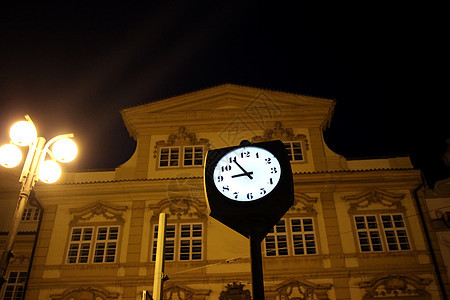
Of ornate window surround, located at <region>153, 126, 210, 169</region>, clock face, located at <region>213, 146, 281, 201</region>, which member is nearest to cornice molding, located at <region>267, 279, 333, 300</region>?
ornate window surround, located at <region>153, 126, 210, 169</region>

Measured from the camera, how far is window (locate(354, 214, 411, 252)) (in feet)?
46.0

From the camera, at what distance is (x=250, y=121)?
16891 mm

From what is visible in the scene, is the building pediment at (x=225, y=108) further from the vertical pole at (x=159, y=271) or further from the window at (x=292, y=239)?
the vertical pole at (x=159, y=271)

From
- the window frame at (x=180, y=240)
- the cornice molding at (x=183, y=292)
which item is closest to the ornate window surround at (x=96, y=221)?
the window frame at (x=180, y=240)

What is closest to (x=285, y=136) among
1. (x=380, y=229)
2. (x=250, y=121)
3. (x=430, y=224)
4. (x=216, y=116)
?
(x=250, y=121)

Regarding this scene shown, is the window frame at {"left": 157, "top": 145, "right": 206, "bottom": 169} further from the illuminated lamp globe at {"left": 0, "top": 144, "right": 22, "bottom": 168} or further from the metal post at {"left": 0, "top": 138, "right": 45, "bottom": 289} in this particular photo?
the illuminated lamp globe at {"left": 0, "top": 144, "right": 22, "bottom": 168}

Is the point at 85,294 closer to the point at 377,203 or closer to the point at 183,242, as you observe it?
the point at 183,242

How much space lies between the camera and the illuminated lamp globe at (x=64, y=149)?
7152mm

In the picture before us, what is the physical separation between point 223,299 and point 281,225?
3238 millimetres

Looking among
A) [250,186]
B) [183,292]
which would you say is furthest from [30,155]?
[183,292]

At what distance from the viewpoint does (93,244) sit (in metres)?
14.7

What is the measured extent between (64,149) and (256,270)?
526 centimetres

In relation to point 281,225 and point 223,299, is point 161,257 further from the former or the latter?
point 281,225

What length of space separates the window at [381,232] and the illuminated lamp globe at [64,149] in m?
10.5
